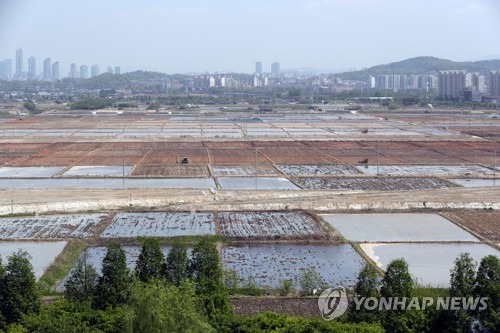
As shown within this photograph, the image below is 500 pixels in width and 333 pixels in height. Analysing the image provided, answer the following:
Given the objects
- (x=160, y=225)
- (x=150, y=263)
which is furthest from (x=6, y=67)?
(x=150, y=263)

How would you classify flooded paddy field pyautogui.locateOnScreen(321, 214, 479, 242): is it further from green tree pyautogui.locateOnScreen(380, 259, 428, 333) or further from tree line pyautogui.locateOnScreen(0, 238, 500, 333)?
green tree pyautogui.locateOnScreen(380, 259, 428, 333)

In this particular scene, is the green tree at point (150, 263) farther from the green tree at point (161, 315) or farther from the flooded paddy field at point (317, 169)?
the flooded paddy field at point (317, 169)

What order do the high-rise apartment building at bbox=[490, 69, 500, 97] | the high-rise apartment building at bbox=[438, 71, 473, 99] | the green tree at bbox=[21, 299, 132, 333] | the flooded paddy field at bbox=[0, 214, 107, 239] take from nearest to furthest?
the green tree at bbox=[21, 299, 132, 333] → the flooded paddy field at bbox=[0, 214, 107, 239] → the high-rise apartment building at bbox=[490, 69, 500, 97] → the high-rise apartment building at bbox=[438, 71, 473, 99]

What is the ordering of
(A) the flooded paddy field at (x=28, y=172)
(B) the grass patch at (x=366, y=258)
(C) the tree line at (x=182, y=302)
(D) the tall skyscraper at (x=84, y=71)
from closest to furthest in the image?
(C) the tree line at (x=182, y=302), (B) the grass patch at (x=366, y=258), (A) the flooded paddy field at (x=28, y=172), (D) the tall skyscraper at (x=84, y=71)

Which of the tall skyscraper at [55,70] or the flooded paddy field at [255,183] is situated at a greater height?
the tall skyscraper at [55,70]

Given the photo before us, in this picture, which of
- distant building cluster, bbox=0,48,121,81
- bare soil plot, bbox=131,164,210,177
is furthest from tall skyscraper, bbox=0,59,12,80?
bare soil plot, bbox=131,164,210,177

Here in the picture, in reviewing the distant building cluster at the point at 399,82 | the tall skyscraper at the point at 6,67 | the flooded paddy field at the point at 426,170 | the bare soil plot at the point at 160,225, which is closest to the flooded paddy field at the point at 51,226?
the bare soil plot at the point at 160,225

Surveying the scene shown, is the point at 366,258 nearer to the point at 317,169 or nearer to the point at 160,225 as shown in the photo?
the point at 160,225

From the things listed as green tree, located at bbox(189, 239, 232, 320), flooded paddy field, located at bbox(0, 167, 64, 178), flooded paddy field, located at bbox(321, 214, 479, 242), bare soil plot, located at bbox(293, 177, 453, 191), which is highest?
flooded paddy field, located at bbox(0, 167, 64, 178)
